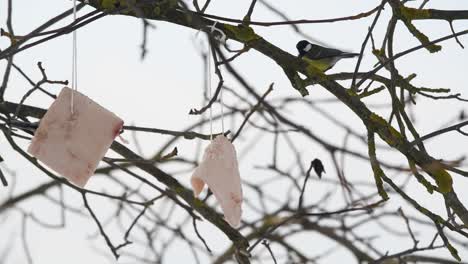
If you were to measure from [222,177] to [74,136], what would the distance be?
192 mm

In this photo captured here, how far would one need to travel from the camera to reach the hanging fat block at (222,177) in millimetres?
820

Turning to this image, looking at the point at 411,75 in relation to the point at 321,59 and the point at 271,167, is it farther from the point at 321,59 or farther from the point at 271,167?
the point at 321,59

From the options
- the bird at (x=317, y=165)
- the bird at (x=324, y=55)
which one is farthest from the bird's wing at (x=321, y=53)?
the bird at (x=317, y=165)

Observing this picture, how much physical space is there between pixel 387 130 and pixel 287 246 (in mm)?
835

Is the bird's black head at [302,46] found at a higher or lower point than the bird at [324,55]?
higher

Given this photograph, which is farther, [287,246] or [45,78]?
[287,246]

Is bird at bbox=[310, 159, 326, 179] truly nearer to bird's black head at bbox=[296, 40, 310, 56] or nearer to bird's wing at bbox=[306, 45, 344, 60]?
bird's wing at bbox=[306, 45, 344, 60]

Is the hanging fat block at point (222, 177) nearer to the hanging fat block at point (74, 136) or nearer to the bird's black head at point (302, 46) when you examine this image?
the hanging fat block at point (74, 136)

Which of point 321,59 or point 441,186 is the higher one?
point 321,59

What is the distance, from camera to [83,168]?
818 millimetres

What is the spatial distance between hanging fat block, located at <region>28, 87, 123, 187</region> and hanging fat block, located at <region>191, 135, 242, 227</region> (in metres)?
0.12

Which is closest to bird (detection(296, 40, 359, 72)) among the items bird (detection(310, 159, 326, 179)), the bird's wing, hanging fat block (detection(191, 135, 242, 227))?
the bird's wing

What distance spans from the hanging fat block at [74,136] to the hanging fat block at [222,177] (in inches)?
4.7

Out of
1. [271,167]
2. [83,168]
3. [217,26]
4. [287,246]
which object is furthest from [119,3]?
[287,246]
